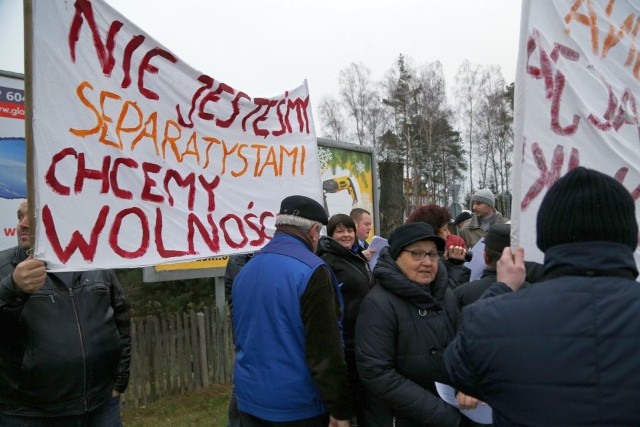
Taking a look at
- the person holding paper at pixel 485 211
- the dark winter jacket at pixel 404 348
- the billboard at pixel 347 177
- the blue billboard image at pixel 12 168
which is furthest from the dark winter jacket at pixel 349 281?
the billboard at pixel 347 177

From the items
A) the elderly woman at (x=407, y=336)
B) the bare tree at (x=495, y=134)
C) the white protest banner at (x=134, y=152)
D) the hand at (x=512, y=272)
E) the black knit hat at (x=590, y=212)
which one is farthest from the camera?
the bare tree at (x=495, y=134)

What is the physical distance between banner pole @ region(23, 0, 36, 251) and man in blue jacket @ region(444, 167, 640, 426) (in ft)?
5.89

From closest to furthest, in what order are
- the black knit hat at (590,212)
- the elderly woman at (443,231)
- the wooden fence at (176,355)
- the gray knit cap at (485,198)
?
1. the black knit hat at (590,212)
2. the elderly woman at (443,231)
3. the gray knit cap at (485,198)
4. the wooden fence at (176,355)

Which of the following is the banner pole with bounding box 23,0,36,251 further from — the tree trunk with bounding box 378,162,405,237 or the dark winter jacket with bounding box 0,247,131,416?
the tree trunk with bounding box 378,162,405,237

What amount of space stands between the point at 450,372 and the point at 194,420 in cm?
449

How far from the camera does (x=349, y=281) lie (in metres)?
3.27

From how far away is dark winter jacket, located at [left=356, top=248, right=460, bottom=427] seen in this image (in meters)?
2.50

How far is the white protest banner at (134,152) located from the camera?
240cm

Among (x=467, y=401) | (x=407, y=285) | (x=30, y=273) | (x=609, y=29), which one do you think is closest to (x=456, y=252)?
(x=407, y=285)

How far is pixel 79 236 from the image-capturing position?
2.43m

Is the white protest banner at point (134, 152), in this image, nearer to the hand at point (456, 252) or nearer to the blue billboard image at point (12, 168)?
the hand at point (456, 252)

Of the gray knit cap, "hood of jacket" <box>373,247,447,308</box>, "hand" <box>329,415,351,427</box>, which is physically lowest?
"hand" <box>329,415,351,427</box>

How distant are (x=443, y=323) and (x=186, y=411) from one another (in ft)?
13.6

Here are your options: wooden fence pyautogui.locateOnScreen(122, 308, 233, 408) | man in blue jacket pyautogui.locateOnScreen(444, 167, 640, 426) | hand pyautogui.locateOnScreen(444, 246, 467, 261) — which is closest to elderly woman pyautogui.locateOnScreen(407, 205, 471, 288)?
hand pyautogui.locateOnScreen(444, 246, 467, 261)
